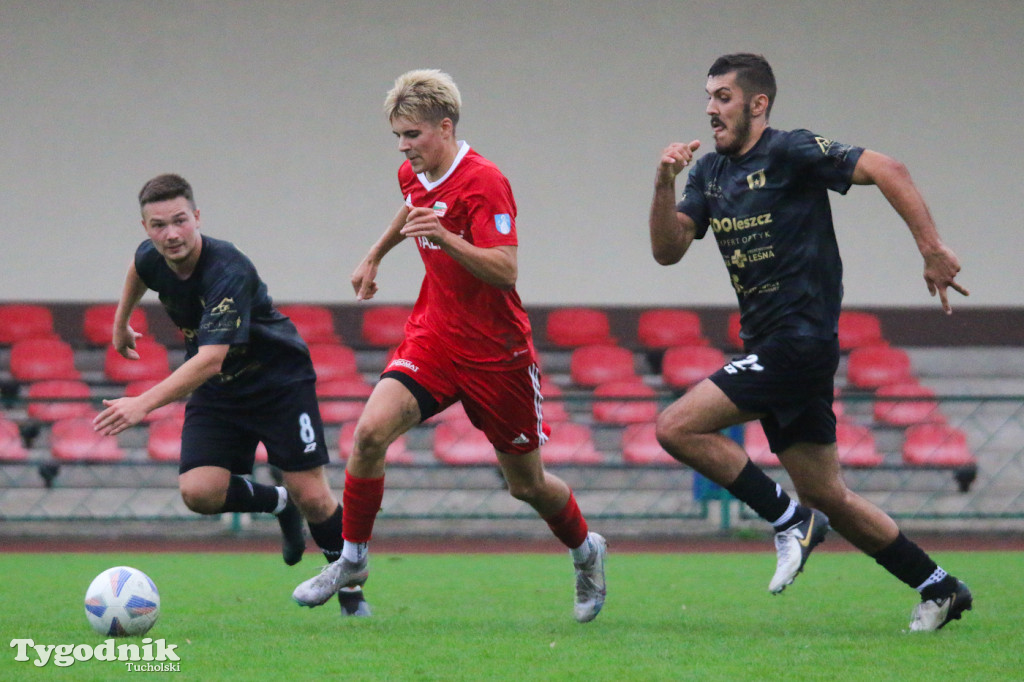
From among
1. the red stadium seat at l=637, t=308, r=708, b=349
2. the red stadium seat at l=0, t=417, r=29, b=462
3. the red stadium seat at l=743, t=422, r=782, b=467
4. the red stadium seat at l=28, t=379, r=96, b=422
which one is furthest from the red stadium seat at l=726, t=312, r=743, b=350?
the red stadium seat at l=0, t=417, r=29, b=462

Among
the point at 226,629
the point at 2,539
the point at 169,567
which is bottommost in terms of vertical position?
the point at 2,539

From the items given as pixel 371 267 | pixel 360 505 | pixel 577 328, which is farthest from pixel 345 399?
pixel 360 505

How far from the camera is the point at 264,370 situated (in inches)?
209

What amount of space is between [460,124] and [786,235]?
7.64 meters

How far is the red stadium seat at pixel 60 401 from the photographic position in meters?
10.0

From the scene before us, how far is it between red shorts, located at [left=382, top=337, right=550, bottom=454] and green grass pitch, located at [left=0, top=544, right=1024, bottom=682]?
78cm

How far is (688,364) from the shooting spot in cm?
1116

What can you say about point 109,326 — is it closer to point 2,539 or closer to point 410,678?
point 2,539

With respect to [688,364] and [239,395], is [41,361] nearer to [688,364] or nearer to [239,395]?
[688,364]

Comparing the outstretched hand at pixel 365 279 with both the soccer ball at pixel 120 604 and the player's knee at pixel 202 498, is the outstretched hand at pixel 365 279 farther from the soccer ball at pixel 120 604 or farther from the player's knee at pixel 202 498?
the soccer ball at pixel 120 604

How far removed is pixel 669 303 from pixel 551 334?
1.30m

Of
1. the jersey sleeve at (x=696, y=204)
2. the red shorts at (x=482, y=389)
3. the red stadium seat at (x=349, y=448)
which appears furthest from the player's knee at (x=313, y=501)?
the red stadium seat at (x=349, y=448)

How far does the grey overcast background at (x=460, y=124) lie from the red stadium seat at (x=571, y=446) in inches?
102

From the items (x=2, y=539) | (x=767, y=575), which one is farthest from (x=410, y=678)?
(x=2, y=539)
